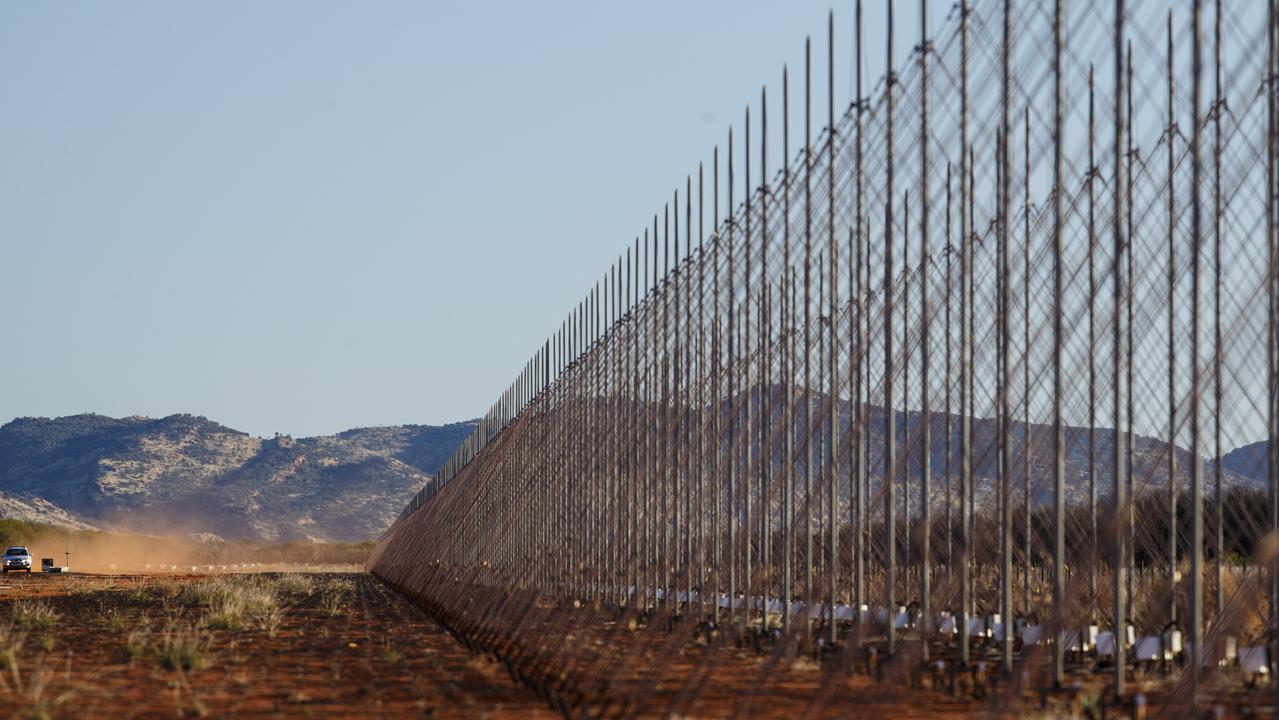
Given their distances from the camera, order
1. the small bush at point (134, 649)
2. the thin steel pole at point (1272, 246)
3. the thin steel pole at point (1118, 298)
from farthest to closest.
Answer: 1. the small bush at point (134, 649)
2. the thin steel pole at point (1118, 298)
3. the thin steel pole at point (1272, 246)

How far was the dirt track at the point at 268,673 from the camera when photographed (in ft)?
39.7

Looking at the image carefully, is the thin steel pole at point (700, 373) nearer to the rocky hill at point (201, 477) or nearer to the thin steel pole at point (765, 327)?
the thin steel pole at point (765, 327)

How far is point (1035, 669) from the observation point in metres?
13.0

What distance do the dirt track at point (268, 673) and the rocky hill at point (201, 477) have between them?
113m

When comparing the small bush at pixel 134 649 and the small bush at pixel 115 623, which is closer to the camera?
the small bush at pixel 134 649

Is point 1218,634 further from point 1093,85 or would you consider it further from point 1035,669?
point 1093,85

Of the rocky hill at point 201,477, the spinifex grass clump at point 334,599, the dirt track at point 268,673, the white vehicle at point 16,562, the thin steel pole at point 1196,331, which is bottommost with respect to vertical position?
the dirt track at point 268,673

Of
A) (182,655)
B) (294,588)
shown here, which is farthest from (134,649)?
(294,588)

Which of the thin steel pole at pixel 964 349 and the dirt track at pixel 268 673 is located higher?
the thin steel pole at pixel 964 349

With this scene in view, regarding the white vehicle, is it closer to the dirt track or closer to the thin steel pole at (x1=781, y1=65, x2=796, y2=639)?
the dirt track

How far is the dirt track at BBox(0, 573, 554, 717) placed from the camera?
39.7 feet

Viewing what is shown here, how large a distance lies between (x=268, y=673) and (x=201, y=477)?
139608 millimetres

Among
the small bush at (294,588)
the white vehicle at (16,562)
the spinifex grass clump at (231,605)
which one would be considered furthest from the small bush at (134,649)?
the white vehicle at (16,562)

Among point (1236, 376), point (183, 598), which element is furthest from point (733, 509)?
point (183, 598)
